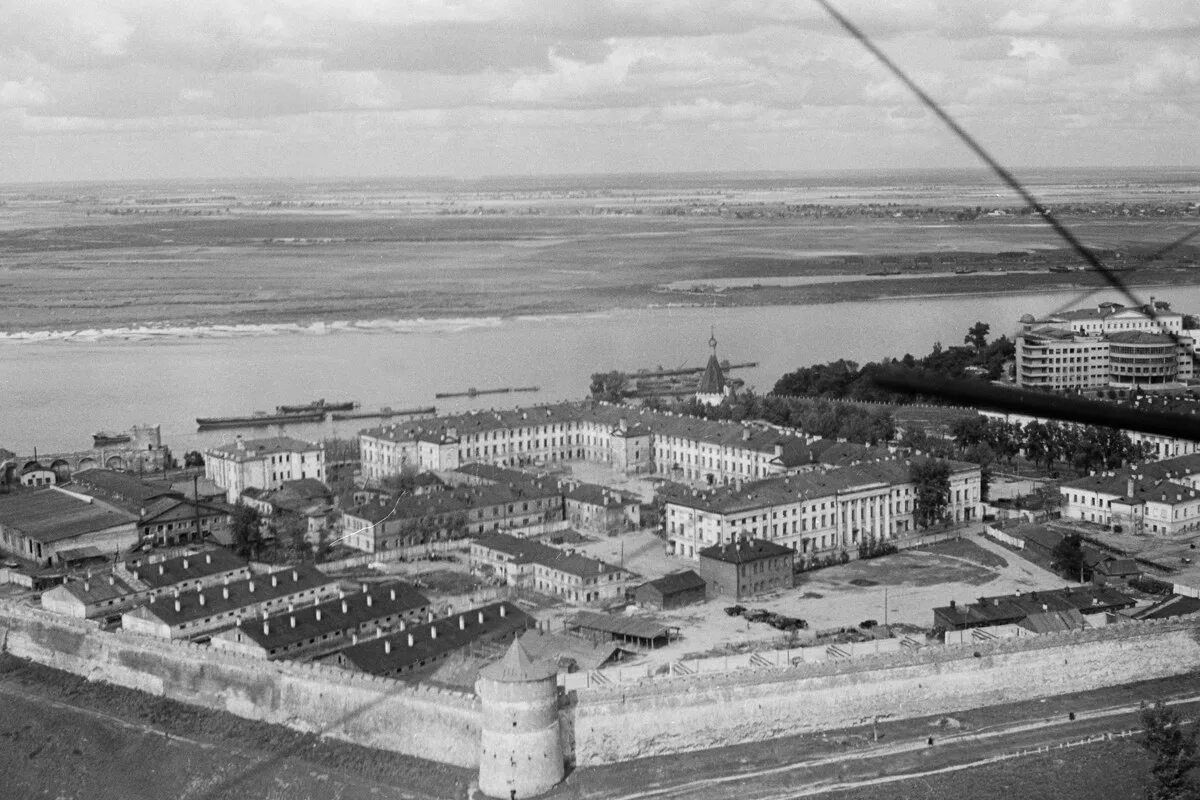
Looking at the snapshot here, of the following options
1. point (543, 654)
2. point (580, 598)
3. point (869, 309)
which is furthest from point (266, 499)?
point (869, 309)

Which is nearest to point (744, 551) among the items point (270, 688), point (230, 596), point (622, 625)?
point (622, 625)

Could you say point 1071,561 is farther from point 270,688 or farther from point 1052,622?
point 270,688

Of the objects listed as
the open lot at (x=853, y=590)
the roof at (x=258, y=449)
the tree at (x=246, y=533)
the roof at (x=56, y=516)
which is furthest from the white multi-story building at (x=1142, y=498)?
the roof at (x=56, y=516)

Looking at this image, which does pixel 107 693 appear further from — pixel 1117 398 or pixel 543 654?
pixel 1117 398

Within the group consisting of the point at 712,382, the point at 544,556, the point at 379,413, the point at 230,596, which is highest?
the point at 712,382

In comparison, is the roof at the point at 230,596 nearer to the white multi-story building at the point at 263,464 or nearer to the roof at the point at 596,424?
the white multi-story building at the point at 263,464
